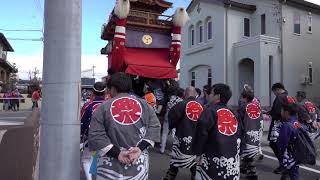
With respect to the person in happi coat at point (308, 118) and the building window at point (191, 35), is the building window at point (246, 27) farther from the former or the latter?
the person in happi coat at point (308, 118)

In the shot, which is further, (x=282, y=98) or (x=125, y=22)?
(x=125, y=22)

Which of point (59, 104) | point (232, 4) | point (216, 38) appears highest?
point (232, 4)

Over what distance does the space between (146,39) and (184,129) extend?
3.84 meters

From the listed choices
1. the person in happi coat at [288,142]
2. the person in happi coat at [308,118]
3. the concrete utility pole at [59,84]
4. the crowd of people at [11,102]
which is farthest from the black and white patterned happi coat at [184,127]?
the crowd of people at [11,102]

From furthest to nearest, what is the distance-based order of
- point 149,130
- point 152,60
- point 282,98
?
point 152,60, point 282,98, point 149,130

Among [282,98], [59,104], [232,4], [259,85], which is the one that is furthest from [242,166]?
[232,4]

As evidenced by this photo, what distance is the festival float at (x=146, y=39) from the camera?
981cm

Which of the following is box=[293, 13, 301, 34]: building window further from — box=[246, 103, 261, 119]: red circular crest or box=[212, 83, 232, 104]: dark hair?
box=[212, 83, 232, 104]: dark hair

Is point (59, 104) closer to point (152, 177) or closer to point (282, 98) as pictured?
point (152, 177)

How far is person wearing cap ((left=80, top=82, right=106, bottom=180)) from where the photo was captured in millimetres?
6250

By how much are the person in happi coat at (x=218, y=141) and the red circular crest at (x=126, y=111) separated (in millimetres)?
1150

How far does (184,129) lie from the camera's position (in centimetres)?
710

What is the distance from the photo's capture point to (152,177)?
26.4 ft

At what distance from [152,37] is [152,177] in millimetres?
3808
